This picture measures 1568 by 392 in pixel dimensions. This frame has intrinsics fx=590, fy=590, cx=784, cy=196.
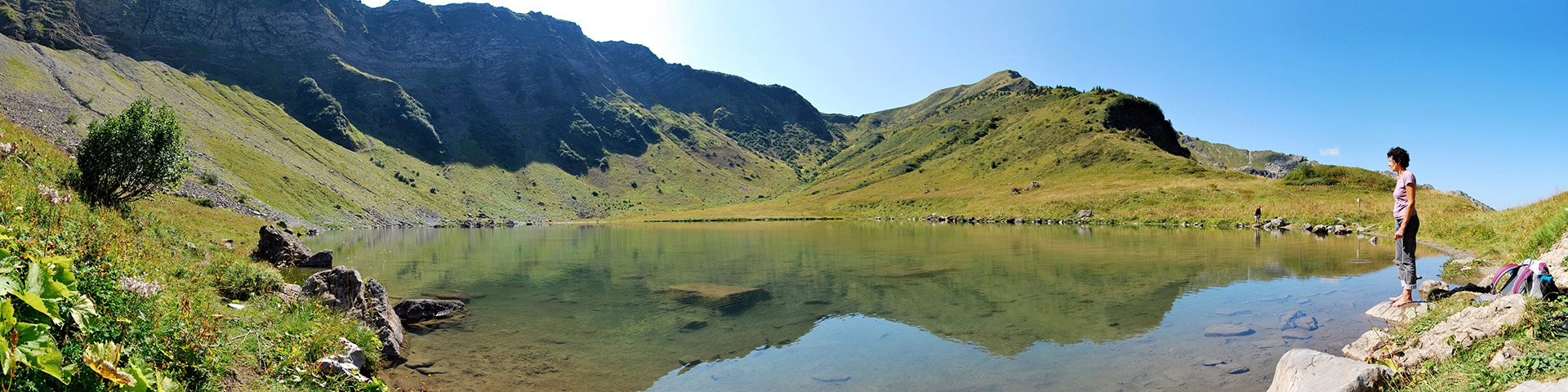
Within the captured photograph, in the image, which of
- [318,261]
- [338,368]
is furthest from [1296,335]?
[318,261]

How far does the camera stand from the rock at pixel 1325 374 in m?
6.91

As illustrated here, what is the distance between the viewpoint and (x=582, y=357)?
13.0 metres

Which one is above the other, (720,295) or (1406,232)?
(1406,232)

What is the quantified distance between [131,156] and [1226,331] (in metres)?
37.1

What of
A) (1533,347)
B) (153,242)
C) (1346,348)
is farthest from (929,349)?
(153,242)

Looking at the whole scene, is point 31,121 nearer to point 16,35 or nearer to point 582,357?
point 16,35

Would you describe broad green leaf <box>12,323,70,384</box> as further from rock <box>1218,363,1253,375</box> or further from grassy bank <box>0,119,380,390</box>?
rock <box>1218,363,1253,375</box>

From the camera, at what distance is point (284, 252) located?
88.9ft

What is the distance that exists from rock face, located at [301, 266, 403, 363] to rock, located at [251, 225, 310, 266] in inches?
624

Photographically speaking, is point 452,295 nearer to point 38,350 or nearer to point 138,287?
point 138,287

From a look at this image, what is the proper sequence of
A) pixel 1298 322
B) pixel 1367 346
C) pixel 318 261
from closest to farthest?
pixel 1367 346 < pixel 1298 322 < pixel 318 261

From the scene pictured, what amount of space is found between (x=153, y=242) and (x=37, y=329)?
1767cm

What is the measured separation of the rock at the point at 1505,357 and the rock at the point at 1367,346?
2.42 meters

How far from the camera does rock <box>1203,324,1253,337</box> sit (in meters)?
12.6
